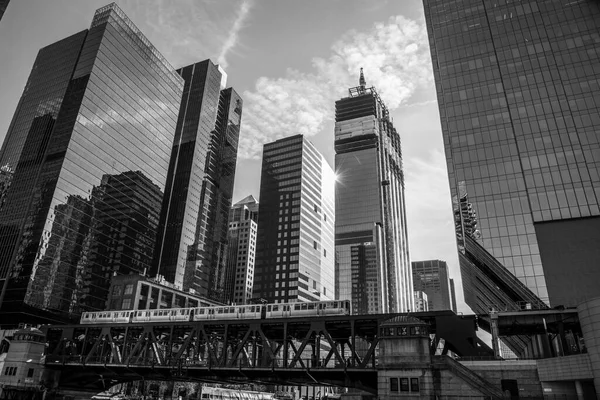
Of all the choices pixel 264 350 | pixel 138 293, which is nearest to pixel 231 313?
pixel 264 350

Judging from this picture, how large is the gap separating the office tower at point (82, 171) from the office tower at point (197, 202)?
58.0 ft

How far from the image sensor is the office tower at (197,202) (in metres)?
164

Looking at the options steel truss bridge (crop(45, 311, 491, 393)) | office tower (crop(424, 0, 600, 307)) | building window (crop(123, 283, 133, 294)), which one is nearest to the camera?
steel truss bridge (crop(45, 311, 491, 393))

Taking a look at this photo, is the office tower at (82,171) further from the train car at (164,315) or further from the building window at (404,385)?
the building window at (404,385)

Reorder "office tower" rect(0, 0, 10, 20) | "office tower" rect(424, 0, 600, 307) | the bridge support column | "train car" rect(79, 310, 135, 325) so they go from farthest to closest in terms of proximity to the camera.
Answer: "office tower" rect(0, 0, 10, 20) < "train car" rect(79, 310, 135, 325) < "office tower" rect(424, 0, 600, 307) < the bridge support column

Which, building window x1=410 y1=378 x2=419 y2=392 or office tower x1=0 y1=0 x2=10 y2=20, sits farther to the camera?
office tower x1=0 y1=0 x2=10 y2=20

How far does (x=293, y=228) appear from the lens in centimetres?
17162

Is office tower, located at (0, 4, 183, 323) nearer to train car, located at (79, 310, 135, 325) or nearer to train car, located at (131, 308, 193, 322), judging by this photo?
train car, located at (79, 310, 135, 325)

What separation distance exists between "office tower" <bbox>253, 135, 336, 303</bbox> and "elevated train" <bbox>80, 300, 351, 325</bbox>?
88.9 metres

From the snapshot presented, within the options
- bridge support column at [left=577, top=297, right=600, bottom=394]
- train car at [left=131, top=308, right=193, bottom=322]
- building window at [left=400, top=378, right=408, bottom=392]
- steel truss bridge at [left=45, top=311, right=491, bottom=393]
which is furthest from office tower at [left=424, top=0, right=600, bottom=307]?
train car at [left=131, top=308, right=193, bottom=322]

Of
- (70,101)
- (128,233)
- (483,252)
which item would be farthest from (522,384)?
(70,101)

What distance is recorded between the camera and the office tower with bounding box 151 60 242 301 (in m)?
164

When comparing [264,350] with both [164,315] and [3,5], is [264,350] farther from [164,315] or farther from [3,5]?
[3,5]

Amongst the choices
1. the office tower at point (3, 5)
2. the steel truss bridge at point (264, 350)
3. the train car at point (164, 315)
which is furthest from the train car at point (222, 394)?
the office tower at point (3, 5)
